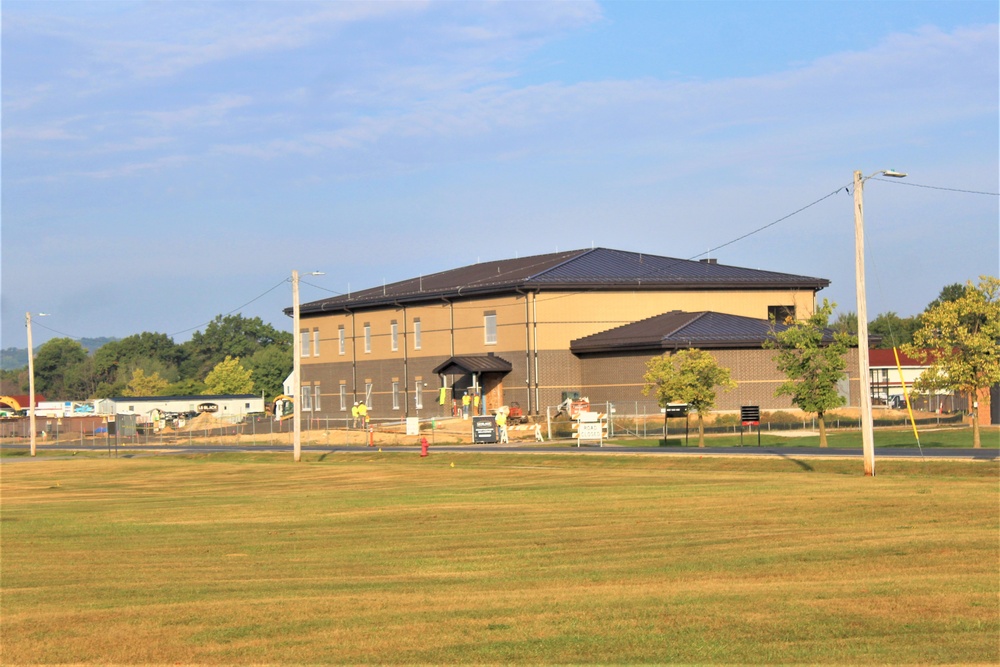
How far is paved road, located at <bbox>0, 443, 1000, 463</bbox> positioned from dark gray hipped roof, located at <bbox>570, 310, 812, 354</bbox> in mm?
16577

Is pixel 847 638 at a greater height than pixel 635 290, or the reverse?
pixel 635 290

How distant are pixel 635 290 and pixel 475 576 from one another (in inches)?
2561

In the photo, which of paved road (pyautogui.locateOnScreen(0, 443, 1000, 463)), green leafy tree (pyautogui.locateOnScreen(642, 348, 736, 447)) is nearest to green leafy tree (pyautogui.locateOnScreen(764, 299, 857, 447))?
paved road (pyautogui.locateOnScreen(0, 443, 1000, 463))

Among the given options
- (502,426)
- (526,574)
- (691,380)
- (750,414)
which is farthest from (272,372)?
(526,574)

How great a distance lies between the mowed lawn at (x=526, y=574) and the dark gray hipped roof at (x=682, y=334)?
3853 centimetres

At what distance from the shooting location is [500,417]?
5994cm

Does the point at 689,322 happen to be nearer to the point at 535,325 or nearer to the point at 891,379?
the point at 535,325

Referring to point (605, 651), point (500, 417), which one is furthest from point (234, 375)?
point (605, 651)

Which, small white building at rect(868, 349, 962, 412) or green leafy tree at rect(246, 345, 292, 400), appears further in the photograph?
green leafy tree at rect(246, 345, 292, 400)

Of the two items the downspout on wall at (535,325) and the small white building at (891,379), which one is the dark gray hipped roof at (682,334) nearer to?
the downspout on wall at (535,325)

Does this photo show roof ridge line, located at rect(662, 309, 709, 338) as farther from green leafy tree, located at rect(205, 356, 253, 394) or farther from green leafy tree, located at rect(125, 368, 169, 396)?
green leafy tree, located at rect(125, 368, 169, 396)

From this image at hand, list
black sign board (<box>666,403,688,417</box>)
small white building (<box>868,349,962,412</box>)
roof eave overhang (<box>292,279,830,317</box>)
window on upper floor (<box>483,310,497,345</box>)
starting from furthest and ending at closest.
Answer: small white building (<box>868,349,962,412</box>)
window on upper floor (<box>483,310,497,345</box>)
roof eave overhang (<box>292,279,830,317</box>)
black sign board (<box>666,403,688,417</box>)

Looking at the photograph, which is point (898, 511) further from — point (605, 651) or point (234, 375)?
point (234, 375)

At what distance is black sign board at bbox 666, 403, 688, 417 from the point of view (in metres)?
55.7
